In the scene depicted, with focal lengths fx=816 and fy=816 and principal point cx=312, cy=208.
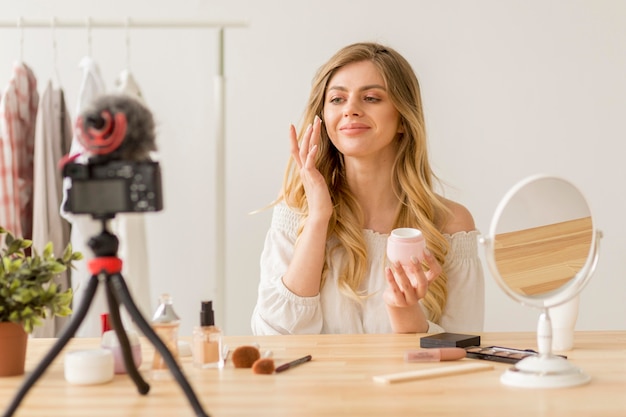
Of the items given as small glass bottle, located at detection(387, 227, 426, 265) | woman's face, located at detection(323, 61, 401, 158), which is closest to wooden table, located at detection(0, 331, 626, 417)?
small glass bottle, located at detection(387, 227, 426, 265)

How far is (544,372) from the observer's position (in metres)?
1.30

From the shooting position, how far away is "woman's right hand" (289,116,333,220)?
2.26m

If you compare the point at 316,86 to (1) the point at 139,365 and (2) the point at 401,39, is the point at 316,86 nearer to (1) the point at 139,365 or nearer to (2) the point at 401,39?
(2) the point at 401,39

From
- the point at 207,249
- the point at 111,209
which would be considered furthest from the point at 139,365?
the point at 207,249

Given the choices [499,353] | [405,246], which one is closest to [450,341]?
[499,353]

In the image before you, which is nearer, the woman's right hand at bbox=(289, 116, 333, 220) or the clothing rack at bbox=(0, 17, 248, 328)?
the woman's right hand at bbox=(289, 116, 333, 220)

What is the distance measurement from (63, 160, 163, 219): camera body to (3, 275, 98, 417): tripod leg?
0.34 ft

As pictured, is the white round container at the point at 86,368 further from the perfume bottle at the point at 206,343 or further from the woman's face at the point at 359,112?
the woman's face at the point at 359,112

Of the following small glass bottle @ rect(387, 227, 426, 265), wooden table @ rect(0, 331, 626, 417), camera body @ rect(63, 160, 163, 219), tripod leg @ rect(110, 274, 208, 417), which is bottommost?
wooden table @ rect(0, 331, 626, 417)

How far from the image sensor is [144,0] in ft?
10.5

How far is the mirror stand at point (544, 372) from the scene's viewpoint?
1291 mm

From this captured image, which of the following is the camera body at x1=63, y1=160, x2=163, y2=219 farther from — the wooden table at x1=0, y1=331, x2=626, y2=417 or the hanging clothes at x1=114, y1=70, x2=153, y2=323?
the hanging clothes at x1=114, y1=70, x2=153, y2=323

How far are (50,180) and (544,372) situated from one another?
76.1 inches

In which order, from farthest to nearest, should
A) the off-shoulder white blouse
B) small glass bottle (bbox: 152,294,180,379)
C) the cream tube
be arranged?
the off-shoulder white blouse < the cream tube < small glass bottle (bbox: 152,294,180,379)
